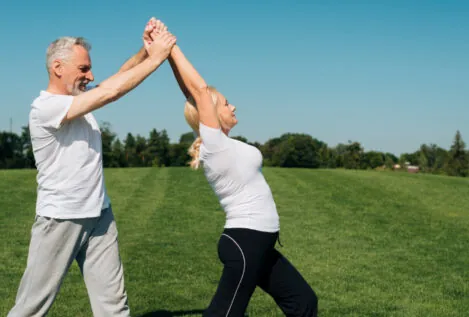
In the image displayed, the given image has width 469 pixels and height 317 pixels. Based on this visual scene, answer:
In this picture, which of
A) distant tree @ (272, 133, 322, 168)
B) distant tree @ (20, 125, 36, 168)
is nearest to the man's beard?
distant tree @ (20, 125, 36, 168)

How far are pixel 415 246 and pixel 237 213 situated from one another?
27.7 ft

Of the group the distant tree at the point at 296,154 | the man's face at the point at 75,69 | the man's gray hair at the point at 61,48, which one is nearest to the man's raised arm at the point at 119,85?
the man's face at the point at 75,69

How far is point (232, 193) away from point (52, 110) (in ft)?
4.17

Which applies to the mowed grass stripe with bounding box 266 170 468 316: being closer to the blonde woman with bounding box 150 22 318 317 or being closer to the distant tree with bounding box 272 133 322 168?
the blonde woman with bounding box 150 22 318 317

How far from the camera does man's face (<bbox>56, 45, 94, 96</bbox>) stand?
408 centimetres

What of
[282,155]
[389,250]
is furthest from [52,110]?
[282,155]

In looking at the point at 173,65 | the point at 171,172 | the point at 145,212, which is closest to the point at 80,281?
the point at 173,65

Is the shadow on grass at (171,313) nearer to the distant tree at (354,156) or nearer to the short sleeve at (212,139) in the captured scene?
the short sleeve at (212,139)

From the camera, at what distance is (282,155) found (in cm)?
10444

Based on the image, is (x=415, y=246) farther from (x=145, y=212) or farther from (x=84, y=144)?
(x=84, y=144)

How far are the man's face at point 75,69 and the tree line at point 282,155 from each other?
59477 millimetres

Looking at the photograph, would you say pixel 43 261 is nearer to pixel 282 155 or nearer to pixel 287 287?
pixel 287 287

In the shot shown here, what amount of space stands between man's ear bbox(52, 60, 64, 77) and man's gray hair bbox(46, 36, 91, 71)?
0.09ft

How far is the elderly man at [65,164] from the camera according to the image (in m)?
3.97
